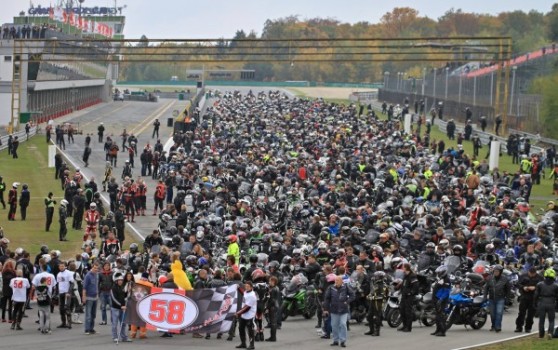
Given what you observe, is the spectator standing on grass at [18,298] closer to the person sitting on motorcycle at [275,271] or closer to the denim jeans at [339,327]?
the person sitting on motorcycle at [275,271]

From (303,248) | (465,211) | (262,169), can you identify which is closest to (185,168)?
(262,169)

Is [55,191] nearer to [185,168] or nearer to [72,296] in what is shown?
[185,168]

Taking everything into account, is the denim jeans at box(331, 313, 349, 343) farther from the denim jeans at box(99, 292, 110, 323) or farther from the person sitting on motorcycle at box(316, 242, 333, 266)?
the denim jeans at box(99, 292, 110, 323)

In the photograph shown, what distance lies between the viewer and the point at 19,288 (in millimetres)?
22141

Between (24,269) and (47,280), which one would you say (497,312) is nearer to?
(47,280)

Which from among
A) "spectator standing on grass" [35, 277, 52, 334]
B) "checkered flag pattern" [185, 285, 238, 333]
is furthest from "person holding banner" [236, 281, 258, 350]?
"spectator standing on grass" [35, 277, 52, 334]

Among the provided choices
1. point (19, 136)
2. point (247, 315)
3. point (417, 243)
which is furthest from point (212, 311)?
point (19, 136)

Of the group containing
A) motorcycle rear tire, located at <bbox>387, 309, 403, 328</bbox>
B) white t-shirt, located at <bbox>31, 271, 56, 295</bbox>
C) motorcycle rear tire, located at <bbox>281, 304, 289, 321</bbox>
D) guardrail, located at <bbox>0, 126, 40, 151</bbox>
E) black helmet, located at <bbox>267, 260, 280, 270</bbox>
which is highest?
black helmet, located at <bbox>267, 260, 280, 270</bbox>

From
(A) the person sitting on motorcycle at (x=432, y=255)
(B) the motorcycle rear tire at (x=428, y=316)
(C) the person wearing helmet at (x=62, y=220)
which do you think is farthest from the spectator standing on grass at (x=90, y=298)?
(C) the person wearing helmet at (x=62, y=220)

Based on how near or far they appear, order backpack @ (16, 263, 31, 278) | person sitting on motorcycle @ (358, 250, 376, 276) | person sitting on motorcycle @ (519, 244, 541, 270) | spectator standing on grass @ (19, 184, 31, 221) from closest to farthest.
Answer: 1. backpack @ (16, 263, 31, 278)
2. person sitting on motorcycle @ (358, 250, 376, 276)
3. person sitting on motorcycle @ (519, 244, 541, 270)
4. spectator standing on grass @ (19, 184, 31, 221)

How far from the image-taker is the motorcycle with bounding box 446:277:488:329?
72.5 ft

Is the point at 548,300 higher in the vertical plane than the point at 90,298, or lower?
higher

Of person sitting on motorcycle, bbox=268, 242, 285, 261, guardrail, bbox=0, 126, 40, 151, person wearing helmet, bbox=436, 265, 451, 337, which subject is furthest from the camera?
guardrail, bbox=0, 126, 40, 151

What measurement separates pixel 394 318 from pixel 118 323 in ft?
15.5
